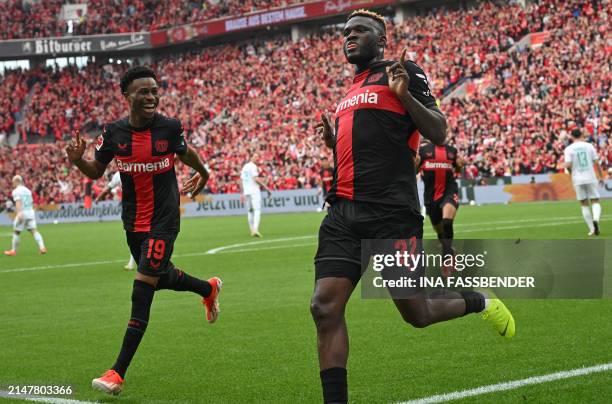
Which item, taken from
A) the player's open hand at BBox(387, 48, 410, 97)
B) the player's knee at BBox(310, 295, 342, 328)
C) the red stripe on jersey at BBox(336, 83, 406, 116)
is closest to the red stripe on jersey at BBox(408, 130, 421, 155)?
the red stripe on jersey at BBox(336, 83, 406, 116)

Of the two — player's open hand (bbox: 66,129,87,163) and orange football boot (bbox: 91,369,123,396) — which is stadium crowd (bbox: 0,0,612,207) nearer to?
player's open hand (bbox: 66,129,87,163)

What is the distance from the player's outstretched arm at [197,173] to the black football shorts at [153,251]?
2.62ft

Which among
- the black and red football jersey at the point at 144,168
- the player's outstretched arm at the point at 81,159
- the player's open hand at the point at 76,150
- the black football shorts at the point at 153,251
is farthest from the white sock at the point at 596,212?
the player's open hand at the point at 76,150

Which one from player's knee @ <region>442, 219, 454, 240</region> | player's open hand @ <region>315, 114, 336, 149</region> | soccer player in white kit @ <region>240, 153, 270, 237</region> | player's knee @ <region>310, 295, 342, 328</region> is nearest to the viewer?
player's knee @ <region>310, 295, 342, 328</region>

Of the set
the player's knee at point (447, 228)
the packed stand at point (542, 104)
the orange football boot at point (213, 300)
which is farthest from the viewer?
the packed stand at point (542, 104)

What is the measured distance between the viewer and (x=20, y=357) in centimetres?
770

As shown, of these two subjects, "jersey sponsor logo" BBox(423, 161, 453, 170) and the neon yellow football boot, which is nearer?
the neon yellow football boot

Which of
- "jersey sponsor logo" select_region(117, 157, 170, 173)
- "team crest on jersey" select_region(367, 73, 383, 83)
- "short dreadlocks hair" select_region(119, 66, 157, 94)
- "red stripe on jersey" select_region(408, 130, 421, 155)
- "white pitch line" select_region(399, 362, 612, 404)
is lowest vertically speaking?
"white pitch line" select_region(399, 362, 612, 404)

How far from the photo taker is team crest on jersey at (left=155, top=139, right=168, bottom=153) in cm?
727

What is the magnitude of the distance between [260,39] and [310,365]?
172 feet

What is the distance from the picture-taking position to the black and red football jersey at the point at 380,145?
Result: 5.23 m

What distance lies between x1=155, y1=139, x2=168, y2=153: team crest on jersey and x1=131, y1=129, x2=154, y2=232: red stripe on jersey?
0.07m

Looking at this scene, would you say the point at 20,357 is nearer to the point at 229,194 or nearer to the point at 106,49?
the point at 229,194

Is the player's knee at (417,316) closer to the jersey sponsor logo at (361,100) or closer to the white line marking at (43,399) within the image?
the jersey sponsor logo at (361,100)
